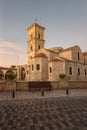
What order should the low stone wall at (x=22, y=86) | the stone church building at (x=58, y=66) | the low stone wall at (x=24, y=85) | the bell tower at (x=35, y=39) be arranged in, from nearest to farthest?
1. the low stone wall at (x=24, y=85)
2. the low stone wall at (x=22, y=86)
3. the stone church building at (x=58, y=66)
4. the bell tower at (x=35, y=39)

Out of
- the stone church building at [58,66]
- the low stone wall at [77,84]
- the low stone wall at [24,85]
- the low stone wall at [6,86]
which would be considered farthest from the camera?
the stone church building at [58,66]

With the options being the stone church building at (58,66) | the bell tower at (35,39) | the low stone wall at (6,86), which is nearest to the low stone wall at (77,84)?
the stone church building at (58,66)

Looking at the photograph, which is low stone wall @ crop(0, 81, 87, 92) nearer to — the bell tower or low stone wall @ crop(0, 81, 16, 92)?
low stone wall @ crop(0, 81, 16, 92)

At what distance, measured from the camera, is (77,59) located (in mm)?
35938

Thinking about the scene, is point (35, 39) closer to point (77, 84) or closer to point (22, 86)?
point (77, 84)

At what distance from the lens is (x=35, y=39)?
45531mm

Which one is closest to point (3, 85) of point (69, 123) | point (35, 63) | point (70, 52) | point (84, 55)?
point (69, 123)

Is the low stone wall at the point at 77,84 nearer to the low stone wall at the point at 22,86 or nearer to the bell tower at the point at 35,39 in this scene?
the low stone wall at the point at 22,86

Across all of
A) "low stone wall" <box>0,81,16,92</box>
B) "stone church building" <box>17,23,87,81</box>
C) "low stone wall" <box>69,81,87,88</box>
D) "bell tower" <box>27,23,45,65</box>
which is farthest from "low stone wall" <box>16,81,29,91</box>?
"bell tower" <box>27,23,45,65</box>

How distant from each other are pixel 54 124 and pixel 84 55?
36.9 m

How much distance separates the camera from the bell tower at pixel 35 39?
149 feet

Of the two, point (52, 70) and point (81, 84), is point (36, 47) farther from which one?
point (81, 84)

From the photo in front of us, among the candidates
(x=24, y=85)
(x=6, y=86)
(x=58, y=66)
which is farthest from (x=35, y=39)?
(x=6, y=86)

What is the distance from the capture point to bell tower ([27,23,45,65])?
4541cm
